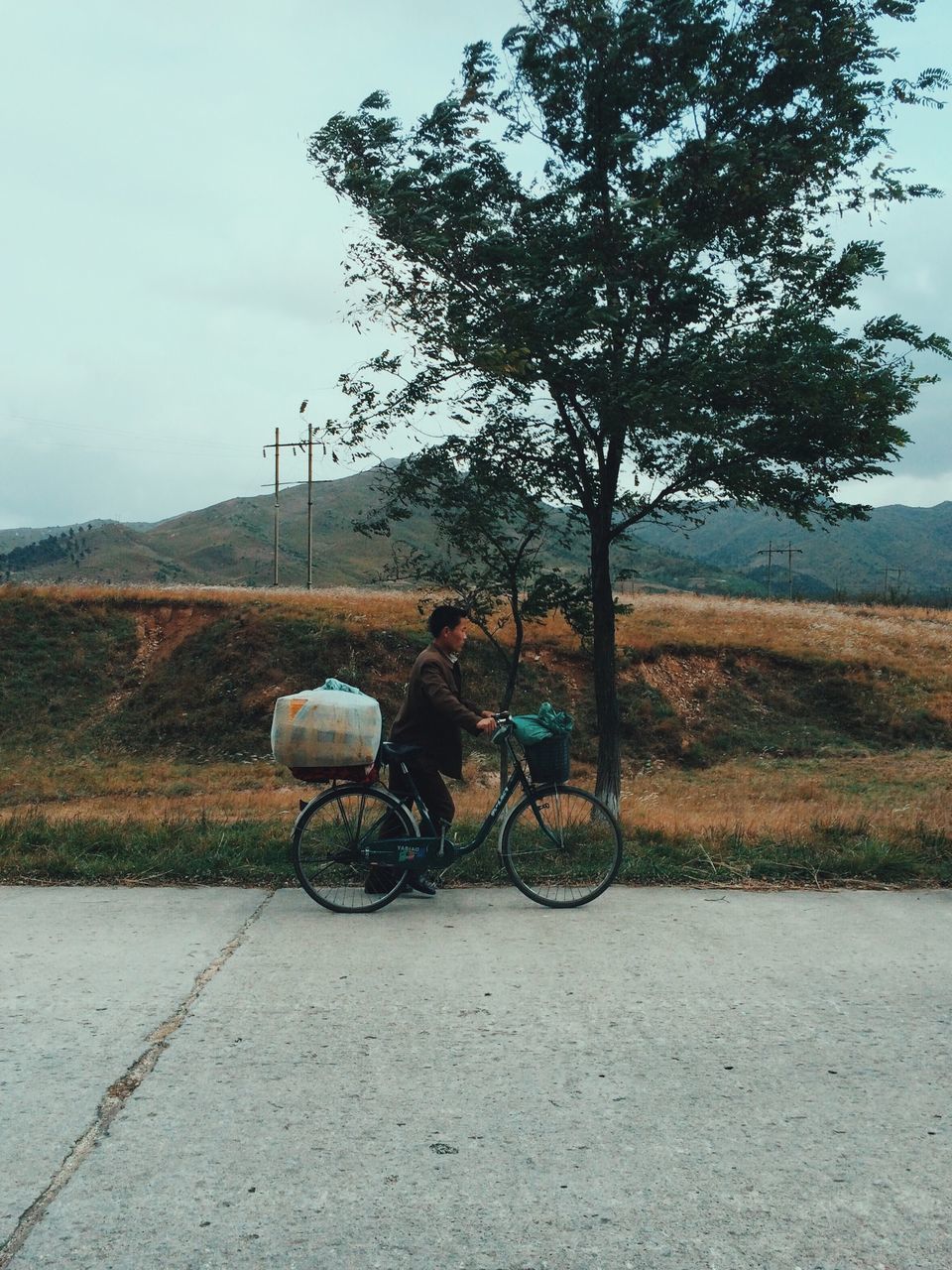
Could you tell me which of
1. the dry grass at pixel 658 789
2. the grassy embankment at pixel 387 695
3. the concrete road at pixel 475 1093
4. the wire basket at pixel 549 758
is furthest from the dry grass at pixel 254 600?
the concrete road at pixel 475 1093

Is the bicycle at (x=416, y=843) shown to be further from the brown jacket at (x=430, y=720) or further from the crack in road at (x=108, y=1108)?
the crack in road at (x=108, y=1108)

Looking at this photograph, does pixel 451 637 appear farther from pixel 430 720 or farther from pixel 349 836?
pixel 349 836

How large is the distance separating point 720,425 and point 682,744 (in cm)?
2119

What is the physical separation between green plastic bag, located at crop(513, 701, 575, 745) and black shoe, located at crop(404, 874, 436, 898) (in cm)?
119

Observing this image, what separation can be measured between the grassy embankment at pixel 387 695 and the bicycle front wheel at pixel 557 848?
8.73m

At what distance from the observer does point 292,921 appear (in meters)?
6.71

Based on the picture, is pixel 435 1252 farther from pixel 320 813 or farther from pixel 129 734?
pixel 129 734

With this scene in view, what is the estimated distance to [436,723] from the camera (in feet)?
25.6

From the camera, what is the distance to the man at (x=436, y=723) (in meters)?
7.54

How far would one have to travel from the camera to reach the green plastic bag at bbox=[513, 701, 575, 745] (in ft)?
24.1

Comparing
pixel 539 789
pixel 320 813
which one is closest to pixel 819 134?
pixel 539 789

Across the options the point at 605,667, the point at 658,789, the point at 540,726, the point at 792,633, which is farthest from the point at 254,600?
the point at 540,726

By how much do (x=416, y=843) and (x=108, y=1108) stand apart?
3.55 meters

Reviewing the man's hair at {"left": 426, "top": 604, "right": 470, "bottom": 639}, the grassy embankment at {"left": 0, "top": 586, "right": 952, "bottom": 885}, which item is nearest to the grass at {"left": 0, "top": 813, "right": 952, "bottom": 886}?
the man's hair at {"left": 426, "top": 604, "right": 470, "bottom": 639}
